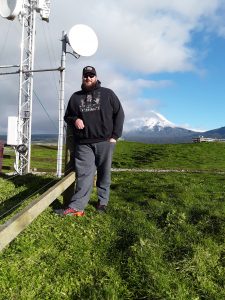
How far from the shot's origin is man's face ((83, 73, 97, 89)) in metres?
8.22

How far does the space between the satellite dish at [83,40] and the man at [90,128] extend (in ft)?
30.6

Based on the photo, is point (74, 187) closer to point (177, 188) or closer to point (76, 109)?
point (76, 109)

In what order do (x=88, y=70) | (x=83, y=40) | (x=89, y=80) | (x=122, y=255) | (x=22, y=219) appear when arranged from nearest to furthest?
(x=22, y=219) < (x=122, y=255) < (x=88, y=70) < (x=89, y=80) < (x=83, y=40)

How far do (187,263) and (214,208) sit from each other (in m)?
3.65

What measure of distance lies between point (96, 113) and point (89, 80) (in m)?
0.75

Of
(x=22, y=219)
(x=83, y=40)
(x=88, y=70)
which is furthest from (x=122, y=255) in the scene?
(x=83, y=40)

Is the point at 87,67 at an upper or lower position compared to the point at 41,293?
upper

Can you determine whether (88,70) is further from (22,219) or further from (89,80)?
(22,219)

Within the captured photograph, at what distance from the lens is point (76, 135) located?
8547 mm

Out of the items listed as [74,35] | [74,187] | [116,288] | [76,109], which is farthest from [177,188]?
[74,35]

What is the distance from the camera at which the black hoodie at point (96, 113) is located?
27.2 ft

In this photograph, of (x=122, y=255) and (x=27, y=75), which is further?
(x=27, y=75)

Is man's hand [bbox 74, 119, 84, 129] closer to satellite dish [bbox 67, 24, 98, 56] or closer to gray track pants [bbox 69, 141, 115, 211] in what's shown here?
gray track pants [bbox 69, 141, 115, 211]

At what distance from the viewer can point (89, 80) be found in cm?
828
